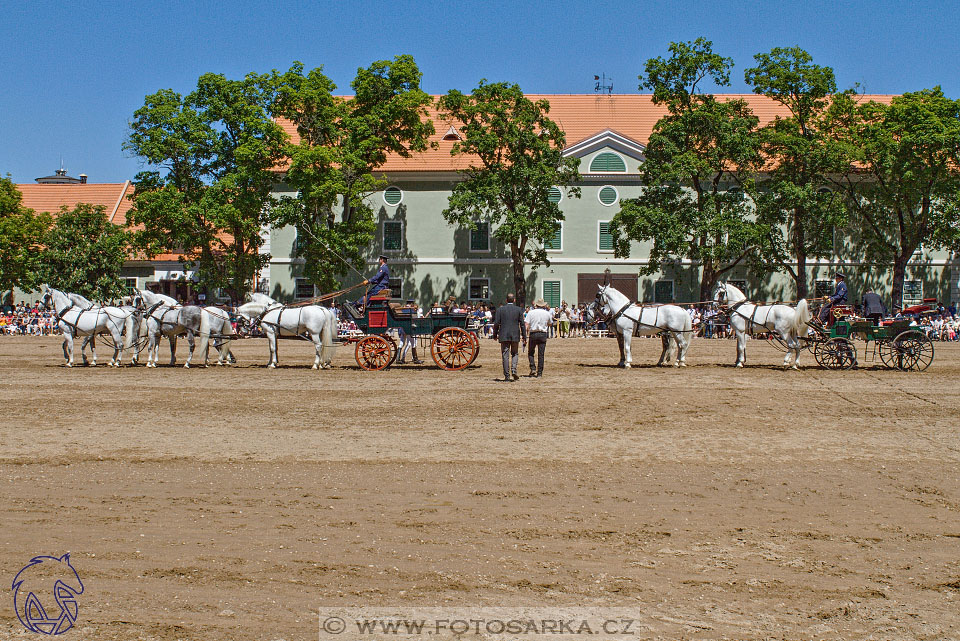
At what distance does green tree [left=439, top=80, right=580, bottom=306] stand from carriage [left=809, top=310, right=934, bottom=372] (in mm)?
18473

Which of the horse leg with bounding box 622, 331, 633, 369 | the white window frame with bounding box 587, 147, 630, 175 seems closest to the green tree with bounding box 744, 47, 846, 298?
the white window frame with bounding box 587, 147, 630, 175

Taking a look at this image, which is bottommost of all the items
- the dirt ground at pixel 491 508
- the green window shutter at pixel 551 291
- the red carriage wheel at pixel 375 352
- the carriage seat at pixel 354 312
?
the dirt ground at pixel 491 508

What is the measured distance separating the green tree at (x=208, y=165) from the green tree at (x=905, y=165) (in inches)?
978

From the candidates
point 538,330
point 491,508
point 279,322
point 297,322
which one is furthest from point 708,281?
point 491,508

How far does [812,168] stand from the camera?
3775 cm

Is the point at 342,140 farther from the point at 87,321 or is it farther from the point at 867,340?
the point at 867,340

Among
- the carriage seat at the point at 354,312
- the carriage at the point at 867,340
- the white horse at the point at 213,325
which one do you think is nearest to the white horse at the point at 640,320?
the carriage at the point at 867,340

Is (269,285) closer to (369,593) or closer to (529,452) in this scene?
(529,452)

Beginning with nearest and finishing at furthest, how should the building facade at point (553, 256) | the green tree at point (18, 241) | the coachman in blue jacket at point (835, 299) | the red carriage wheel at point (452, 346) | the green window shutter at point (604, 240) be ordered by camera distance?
the red carriage wheel at point (452, 346)
the coachman in blue jacket at point (835, 299)
the building facade at point (553, 256)
the green window shutter at point (604, 240)
the green tree at point (18, 241)

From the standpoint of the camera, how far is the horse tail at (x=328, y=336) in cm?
2080

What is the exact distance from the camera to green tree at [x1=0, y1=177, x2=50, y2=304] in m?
44.8

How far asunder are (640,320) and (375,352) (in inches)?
250

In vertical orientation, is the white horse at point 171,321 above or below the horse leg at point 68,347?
above

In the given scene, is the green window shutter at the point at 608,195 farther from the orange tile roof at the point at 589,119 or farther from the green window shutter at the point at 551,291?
the green window shutter at the point at 551,291
